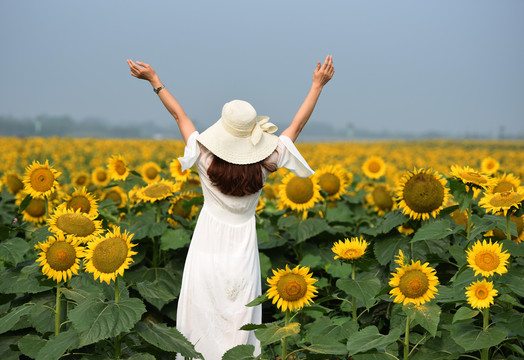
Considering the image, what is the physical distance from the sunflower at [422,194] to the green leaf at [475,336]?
3.67 feet

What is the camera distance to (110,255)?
279cm

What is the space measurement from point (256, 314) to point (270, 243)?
1.25 m

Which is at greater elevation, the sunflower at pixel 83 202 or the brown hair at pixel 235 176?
the brown hair at pixel 235 176

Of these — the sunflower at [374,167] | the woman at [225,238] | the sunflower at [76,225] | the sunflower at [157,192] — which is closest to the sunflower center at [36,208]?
the sunflower at [157,192]

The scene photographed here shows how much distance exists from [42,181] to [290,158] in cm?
165

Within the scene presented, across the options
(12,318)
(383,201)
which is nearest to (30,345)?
(12,318)

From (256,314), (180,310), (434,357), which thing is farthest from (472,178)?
(180,310)

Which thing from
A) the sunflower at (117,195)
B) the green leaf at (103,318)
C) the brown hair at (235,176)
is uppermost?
the brown hair at (235,176)

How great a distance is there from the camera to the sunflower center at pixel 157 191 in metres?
4.48

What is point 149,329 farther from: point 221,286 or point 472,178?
point 472,178

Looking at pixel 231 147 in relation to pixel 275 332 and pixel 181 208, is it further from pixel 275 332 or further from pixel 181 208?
pixel 181 208

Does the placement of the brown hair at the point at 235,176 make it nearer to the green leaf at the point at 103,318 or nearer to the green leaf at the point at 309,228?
the green leaf at the point at 103,318

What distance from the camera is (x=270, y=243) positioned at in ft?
Result: 15.9

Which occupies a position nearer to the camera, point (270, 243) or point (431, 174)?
point (431, 174)
